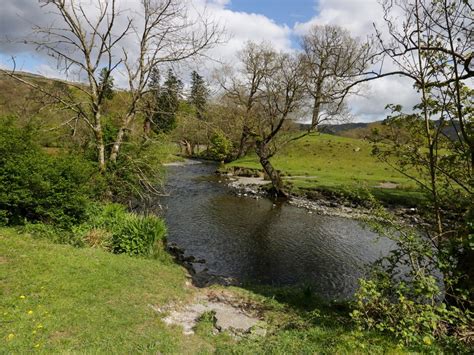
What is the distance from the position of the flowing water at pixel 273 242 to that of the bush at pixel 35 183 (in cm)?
521

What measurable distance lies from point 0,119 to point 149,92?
626 cm

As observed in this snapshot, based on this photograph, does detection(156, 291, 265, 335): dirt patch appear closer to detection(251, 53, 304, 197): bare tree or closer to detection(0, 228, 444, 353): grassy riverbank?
detection(0, 228, 444, 353): grassy riverbank

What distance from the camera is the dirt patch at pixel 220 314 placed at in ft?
22.9

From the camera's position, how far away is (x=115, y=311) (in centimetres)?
662

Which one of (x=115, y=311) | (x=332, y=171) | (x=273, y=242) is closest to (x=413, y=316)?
(x=115, y=311)

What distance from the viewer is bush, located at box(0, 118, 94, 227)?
987cm

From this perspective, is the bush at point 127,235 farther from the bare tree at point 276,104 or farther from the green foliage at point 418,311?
the bare tree at point 276,104

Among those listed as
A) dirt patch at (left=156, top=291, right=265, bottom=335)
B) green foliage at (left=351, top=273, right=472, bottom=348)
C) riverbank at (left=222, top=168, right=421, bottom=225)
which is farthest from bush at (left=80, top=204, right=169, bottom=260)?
riverbank at (left=222, top=168, right=421, bottom=225)

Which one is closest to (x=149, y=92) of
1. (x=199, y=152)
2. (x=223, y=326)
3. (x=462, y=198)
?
(x=223, y=326)

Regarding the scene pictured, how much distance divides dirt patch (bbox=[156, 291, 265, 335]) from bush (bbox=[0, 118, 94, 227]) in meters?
5.45

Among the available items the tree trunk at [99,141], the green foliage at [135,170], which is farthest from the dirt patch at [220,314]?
the tree trunk at [99,141]

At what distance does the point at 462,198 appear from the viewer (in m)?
6.97

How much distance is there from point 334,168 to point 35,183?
35202mm

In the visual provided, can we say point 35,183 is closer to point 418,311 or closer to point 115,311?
point 115,311
